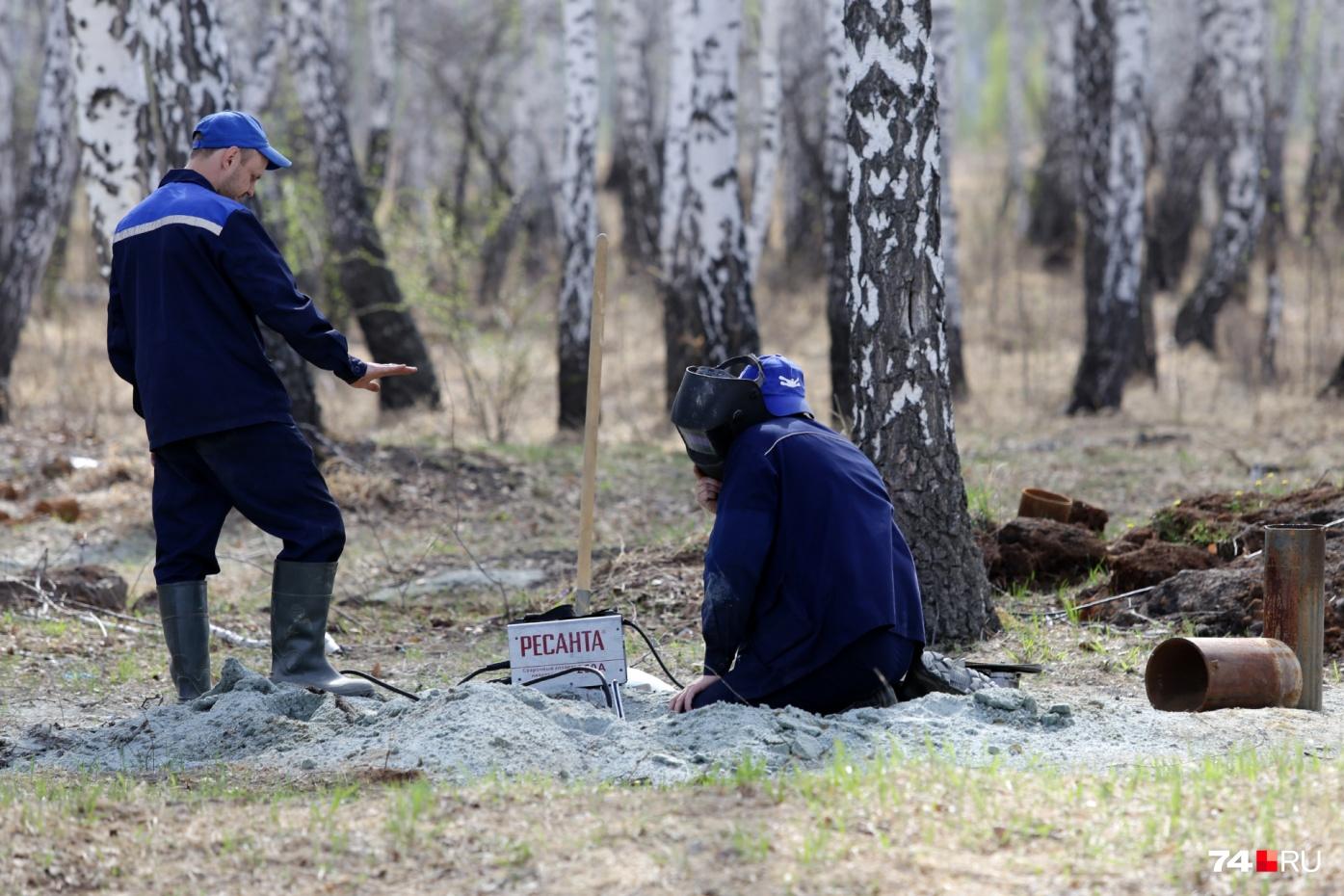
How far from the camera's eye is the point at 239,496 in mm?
5203

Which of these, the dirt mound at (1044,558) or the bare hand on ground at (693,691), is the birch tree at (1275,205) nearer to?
the dirt mound at (1044,558)

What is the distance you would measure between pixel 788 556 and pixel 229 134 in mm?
2447

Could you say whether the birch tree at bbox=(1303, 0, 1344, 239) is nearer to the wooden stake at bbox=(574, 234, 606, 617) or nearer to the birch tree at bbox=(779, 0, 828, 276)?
the birch tree at bbox=(779, 0, 828, 276)

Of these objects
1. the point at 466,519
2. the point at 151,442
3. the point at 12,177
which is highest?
the point at 12,177

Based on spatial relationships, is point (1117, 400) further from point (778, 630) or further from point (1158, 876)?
point (1158, 876)

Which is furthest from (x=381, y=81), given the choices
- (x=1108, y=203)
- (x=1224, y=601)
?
(x=1224, y=601)

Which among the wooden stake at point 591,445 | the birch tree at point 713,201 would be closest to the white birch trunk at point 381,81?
the birch tree at point 713,201

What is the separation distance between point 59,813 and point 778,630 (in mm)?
2061

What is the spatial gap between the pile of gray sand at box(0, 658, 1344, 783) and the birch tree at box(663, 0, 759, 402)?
7.08 metres

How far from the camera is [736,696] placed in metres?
4.71

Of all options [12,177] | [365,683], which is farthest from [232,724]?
[12,177]

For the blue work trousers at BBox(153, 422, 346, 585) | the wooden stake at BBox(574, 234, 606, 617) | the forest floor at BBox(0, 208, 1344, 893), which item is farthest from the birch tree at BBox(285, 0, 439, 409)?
the wooden stake at BBox(574, 234, 606, 617)

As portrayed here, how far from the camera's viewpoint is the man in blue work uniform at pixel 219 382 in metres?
5.14

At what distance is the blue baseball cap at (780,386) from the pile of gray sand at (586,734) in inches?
35.9
